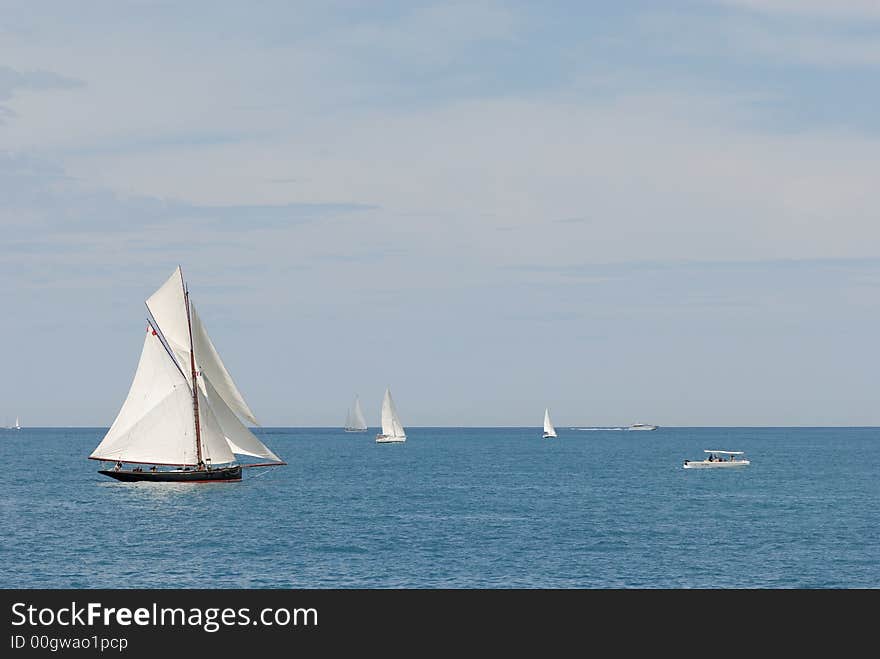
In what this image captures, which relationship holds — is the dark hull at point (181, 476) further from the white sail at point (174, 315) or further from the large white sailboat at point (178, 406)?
the white sail at point (174, 315)

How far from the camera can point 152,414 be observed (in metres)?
108

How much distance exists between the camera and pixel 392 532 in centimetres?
7988

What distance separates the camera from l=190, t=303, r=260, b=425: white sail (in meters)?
110

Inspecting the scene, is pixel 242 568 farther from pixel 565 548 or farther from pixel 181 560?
pixel 565 548

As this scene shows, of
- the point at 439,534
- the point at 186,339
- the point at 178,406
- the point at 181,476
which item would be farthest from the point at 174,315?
the point at 439,534

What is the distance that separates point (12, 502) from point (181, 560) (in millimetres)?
45186

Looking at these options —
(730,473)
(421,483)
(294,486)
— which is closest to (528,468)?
(730,473)

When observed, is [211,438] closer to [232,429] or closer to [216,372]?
[232,429]

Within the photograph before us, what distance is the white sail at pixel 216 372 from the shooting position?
110 m

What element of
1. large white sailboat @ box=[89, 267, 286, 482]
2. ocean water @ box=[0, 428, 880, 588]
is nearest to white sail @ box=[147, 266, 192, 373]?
large white sailboat @ box=[89, 267, 286, 482]
